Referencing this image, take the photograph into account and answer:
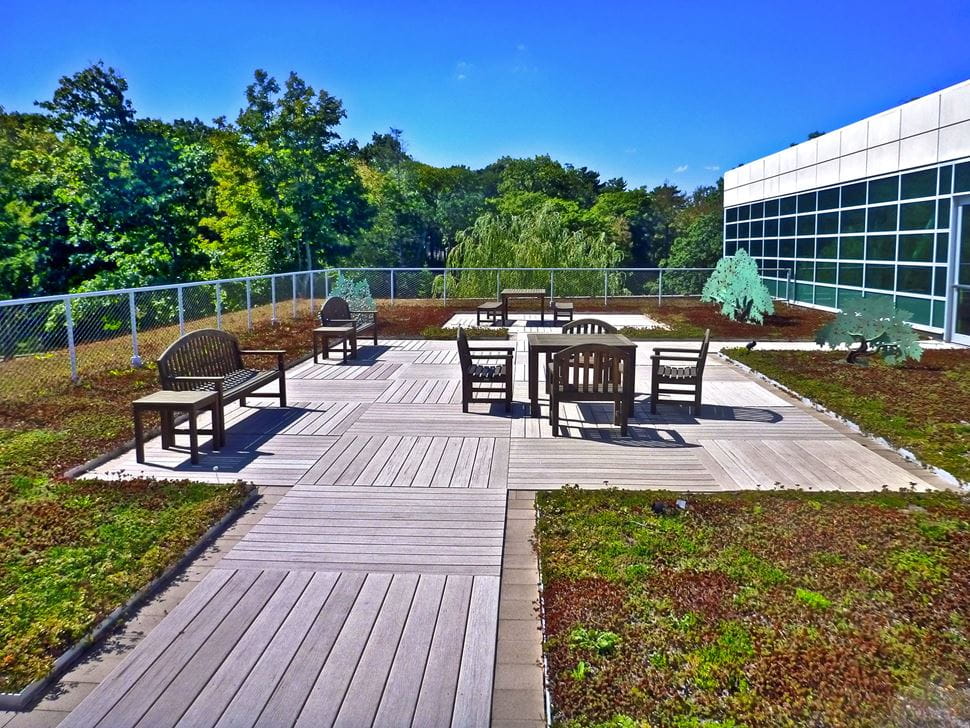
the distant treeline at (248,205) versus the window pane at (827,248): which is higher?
the distant treeline at (248,205)

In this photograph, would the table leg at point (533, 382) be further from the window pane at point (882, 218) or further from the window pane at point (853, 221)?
the window pane at point (853, 221)

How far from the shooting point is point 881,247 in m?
16.3

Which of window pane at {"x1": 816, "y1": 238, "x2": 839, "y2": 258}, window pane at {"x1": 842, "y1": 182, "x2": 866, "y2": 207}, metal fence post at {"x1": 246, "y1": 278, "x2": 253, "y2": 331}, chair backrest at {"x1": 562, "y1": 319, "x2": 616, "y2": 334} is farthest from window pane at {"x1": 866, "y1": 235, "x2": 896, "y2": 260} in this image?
metal fence post at {"x1": 246, "y1": 278, "x2": 253, "y2": 331}

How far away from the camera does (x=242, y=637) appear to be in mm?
3398

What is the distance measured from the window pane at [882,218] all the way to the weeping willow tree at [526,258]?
786 centimetres

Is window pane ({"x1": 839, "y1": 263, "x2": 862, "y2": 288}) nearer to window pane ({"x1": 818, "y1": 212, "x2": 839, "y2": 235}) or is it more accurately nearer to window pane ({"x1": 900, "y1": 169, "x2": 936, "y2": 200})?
window pane ({"x1": 818, "y1": 212, "x2": 839, "y2": 235})

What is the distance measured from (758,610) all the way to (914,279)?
538 inches

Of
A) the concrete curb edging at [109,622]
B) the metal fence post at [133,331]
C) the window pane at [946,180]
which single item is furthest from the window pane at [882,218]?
the concrete curb edging at [109,622]

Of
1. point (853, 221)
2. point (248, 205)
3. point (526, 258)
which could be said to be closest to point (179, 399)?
point (853, 221)

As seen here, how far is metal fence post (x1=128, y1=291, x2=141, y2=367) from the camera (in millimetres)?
10656

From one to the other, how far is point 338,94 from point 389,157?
37.3 metres

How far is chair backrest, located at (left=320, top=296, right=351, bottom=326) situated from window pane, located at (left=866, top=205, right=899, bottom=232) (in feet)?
37.2

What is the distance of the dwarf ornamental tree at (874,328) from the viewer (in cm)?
1052

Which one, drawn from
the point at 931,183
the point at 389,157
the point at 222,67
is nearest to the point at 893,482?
the point at 931,183
